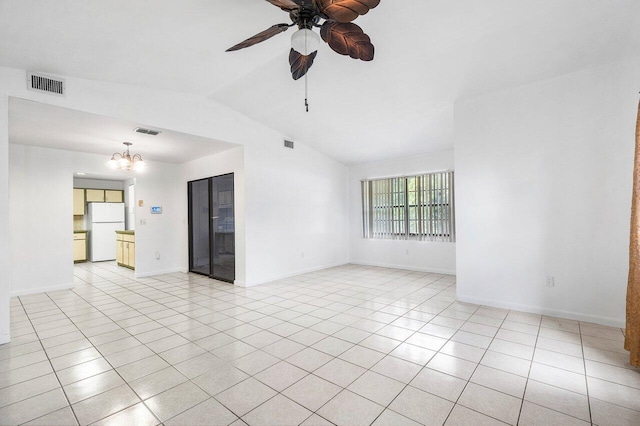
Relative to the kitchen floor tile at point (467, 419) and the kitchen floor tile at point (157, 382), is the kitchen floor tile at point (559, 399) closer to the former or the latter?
the kitchen floor tile at point (467, 419)

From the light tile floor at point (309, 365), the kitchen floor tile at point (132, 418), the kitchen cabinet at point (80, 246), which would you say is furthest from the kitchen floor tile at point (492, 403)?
the kitchen cabinet at point (80, 246)

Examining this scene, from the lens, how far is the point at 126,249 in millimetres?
7344

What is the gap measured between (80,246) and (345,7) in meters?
9.81

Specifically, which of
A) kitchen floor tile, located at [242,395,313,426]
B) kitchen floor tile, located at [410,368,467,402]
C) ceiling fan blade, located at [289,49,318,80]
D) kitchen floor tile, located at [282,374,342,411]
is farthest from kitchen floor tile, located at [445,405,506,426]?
ceiling fan blade, located at [289,49,318,80]

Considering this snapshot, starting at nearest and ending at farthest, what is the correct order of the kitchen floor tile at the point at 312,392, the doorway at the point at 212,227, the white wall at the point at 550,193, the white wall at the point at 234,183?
the kitchen floor tile at the point at 312,392 → the white wall at the point at 550,193 → the white wall at the point at 234,183 → the doorway at the point at 212,227

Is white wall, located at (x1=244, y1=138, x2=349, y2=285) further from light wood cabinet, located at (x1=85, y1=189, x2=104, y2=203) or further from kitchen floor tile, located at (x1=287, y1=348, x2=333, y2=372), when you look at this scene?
light wood cabinet, located at (x1=85, y1=189, x2=104, y2=203)

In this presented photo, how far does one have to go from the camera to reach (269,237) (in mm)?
5703

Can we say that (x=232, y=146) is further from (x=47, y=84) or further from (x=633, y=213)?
(x=633, y=213)

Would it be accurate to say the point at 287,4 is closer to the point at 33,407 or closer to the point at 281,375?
the point at 281,375

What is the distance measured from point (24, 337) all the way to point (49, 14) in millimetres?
3307

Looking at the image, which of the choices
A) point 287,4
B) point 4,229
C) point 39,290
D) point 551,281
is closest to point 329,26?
point 287,4

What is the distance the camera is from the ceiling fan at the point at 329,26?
1.82m

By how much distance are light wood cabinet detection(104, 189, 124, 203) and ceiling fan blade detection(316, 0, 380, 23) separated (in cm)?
953

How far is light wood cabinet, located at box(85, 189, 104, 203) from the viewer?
28.0 feet
